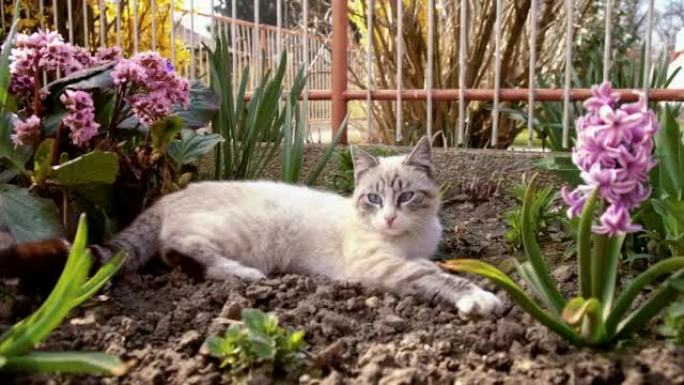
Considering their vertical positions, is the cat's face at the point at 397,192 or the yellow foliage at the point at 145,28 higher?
the yellow foliage at the point at 145,28

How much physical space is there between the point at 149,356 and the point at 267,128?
7.66 feet

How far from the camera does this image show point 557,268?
255cm

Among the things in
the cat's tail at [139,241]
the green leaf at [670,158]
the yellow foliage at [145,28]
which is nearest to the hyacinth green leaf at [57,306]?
the cat's tail at [139,241]

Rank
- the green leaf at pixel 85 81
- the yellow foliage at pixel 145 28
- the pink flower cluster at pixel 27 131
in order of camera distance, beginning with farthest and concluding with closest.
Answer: the yellow foliage at pixel 145 28 → the green leaf at pixel 85 81 → the pink flower cluster at pixel 27 131

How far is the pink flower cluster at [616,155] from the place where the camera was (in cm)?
139

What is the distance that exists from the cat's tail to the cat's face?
836mm

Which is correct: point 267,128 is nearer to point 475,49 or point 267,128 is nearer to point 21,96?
point 21,96

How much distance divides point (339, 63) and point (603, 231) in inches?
129

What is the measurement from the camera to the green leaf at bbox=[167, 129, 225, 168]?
304 centimetres

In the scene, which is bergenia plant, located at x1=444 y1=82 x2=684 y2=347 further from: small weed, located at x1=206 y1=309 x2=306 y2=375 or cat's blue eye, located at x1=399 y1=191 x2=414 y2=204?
cat's blue eye, located at x1=399 y1=191 x2=414 y2=204

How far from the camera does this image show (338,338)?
5.80 feet

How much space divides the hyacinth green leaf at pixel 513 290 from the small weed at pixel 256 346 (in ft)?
1.40

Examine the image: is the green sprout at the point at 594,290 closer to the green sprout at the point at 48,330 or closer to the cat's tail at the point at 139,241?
the green sprout at the point at 48,330

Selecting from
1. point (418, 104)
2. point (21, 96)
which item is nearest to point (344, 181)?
point (21, 96)
